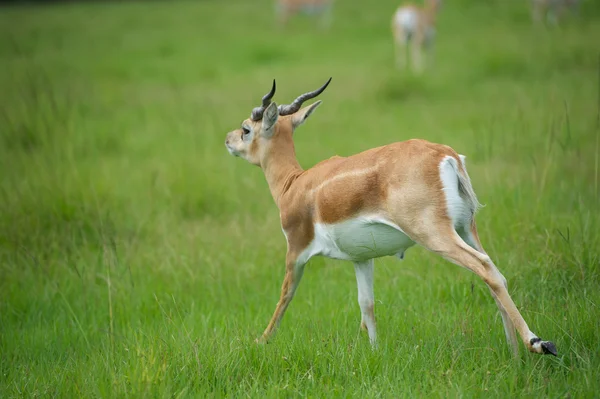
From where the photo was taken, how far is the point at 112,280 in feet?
18.2

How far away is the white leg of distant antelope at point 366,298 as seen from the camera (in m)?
4.20

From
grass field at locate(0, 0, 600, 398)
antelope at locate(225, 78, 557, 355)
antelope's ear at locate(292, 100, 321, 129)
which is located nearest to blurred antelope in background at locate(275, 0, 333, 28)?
grass field at locate(0, 0, 600, 398)

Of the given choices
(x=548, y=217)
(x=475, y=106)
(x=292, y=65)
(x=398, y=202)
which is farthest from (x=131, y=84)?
(x=398, y=202)

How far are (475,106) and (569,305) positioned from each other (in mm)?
6925

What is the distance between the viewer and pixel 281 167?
15.4 feet

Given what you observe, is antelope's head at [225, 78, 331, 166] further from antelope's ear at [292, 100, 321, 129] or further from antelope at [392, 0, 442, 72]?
antelope at [392, 0, 442, 72]

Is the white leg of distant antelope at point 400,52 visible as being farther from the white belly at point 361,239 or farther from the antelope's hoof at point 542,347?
the antelope's hoof at point 542,347

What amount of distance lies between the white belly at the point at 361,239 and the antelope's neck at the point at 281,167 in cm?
51

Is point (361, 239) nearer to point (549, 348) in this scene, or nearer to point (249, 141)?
point (549, 348)

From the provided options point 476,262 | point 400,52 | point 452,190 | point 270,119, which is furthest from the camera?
point 400,52

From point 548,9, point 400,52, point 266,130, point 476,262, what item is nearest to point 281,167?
point 266,130

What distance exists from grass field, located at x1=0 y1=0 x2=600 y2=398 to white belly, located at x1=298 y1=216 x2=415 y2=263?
45 centimetres

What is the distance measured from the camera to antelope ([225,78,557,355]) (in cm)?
365

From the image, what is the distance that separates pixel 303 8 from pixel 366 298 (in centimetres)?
2028
